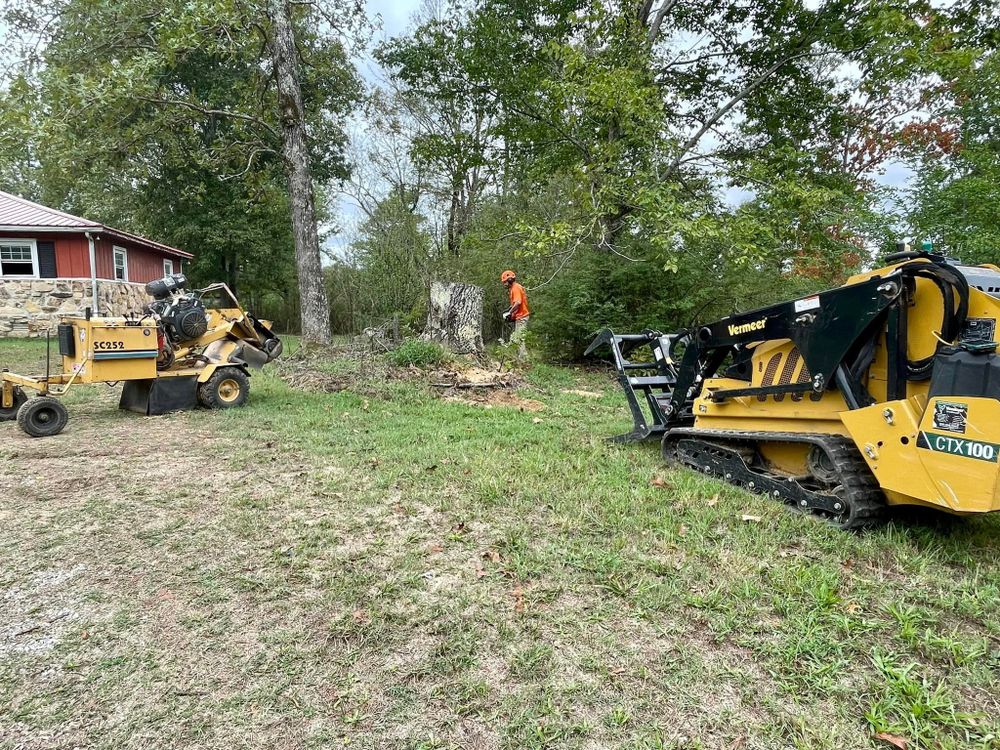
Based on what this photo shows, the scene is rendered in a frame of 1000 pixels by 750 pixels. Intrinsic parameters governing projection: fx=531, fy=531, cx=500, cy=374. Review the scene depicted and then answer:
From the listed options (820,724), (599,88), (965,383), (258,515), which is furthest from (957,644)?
(599,88)

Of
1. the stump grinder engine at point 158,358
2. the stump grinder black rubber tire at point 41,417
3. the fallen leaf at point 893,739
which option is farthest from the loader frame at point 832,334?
the stump grinder black rubber tire at point 41,417

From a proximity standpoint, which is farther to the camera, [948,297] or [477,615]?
[948,297]

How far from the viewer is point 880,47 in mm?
9180

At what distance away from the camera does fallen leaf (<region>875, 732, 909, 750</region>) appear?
1.63 m

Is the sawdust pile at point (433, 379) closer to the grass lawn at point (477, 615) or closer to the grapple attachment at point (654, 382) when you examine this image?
the grapple attachment at point (654, 382)

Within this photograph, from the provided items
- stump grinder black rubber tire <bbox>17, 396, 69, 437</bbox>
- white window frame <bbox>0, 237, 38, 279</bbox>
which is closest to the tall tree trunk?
stump grinder black rubber tire <bbox>17, 396, 69, 437</bbox>

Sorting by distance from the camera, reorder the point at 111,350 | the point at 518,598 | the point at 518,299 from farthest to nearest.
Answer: the point at 518,299 < the point at 111,350 < the point at 518,598

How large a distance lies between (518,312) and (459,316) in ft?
4.15

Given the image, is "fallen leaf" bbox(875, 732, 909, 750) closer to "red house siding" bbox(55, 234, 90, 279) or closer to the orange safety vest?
the orange safety vest

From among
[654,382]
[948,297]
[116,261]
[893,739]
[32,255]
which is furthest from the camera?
[116,261]

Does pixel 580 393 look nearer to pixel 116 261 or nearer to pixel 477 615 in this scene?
pixel 477 615

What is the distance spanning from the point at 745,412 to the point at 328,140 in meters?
20.3

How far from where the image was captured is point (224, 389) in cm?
680

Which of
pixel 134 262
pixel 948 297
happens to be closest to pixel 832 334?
pixel 948 297
